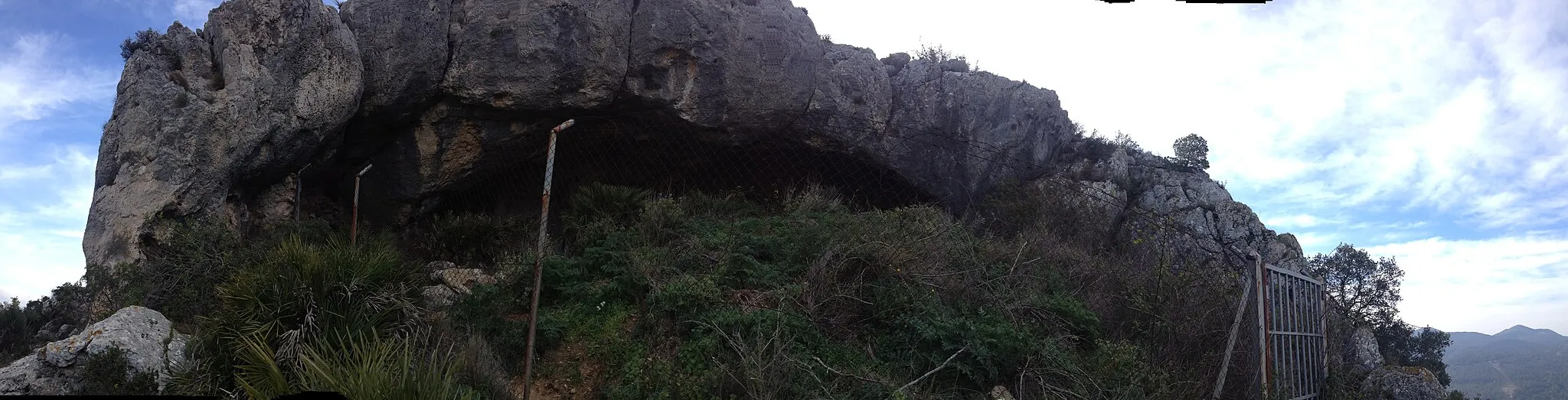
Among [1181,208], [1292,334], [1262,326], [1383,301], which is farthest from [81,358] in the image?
[1383,301]

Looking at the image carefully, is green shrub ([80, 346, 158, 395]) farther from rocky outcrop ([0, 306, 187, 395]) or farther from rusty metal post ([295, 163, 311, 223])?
rusty metal post ([295, 163, 311, 223])

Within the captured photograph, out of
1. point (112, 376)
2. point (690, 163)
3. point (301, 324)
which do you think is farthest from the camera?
point (690, 163)

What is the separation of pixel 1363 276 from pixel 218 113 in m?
16.5

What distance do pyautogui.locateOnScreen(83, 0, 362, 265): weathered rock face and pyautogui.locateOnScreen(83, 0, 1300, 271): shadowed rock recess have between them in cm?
2

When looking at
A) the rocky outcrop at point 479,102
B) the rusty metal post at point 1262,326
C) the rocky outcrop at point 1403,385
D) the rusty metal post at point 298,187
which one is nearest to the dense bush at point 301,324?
the rocky outcrop at point 479,102

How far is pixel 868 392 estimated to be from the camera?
5.13 meters

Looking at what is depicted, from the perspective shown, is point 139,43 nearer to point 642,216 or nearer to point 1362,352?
point 642,216

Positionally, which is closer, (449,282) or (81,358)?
(81,358)

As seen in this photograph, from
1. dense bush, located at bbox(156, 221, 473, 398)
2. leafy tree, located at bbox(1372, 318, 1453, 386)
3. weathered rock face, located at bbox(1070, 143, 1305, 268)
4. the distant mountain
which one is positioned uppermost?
weathered rock face, located at bbox(1070, 143, 1305, 268)

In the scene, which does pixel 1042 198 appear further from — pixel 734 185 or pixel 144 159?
pixel 144 159

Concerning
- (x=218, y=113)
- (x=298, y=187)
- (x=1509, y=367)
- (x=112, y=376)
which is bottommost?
(x=1509, y=367)

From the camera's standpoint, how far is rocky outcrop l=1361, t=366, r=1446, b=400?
7625 millimetres

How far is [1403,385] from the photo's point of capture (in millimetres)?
7707

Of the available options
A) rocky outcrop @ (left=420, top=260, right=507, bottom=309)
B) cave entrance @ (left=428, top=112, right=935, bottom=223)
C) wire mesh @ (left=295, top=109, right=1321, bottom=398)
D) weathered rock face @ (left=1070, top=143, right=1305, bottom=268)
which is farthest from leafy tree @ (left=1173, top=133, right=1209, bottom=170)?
rocky outcrop @ (left=420, top=260, right=507, bottom=309)
